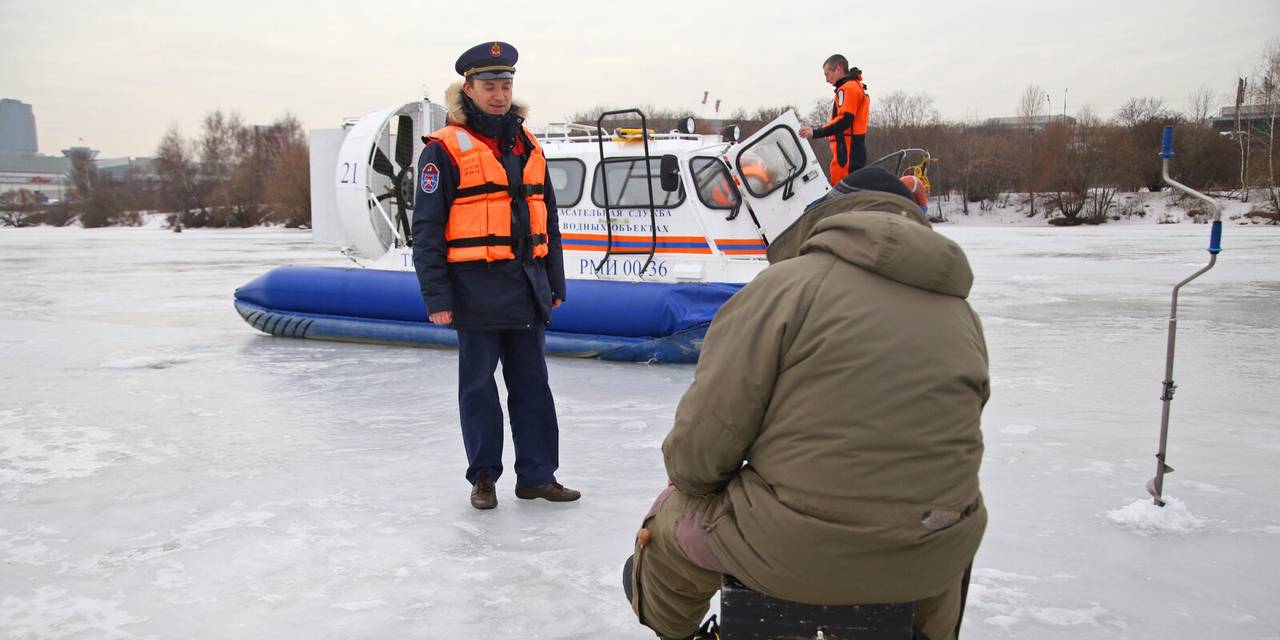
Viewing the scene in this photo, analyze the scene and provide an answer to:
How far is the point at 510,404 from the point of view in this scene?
3537 millimetres

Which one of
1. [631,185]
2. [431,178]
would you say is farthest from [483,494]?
[631,185]

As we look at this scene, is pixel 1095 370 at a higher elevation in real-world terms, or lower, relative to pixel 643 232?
lower

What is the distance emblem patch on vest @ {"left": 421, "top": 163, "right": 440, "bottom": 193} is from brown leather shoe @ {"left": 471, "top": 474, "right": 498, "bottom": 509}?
1036 mm

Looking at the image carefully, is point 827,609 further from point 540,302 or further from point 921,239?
point 540,302

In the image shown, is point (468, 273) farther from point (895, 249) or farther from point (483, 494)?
point (895, 249)

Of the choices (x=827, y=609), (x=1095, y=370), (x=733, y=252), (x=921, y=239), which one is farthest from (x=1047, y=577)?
(x=733, y=252)

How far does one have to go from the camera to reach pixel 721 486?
67.0 inches

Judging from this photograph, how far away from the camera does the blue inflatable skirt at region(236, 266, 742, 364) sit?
605cm

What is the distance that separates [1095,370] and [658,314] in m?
2.66

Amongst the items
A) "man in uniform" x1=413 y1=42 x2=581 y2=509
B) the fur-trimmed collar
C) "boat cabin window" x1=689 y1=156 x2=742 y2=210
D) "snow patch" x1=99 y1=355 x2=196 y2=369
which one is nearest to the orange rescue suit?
"boat cabin window" x1=689 y1=156 x2=742 y2=210

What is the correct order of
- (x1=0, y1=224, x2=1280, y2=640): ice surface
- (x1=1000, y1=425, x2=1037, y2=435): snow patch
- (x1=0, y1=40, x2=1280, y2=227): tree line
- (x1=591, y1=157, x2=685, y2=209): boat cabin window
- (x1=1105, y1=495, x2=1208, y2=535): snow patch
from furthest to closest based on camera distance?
(x1=0, y1=40, x2=1280, y2=227): tree line
(x1=591, y1=157, x2=685, y2=209): boat cabin window
(x1=1000, y1=425, x2=1037, y2=435): snow patch
(x1=1105, y1=495, x2=1208, y2=535): snow patch
(x1=0, y1=224, x2=1280, y2=640): ice surface

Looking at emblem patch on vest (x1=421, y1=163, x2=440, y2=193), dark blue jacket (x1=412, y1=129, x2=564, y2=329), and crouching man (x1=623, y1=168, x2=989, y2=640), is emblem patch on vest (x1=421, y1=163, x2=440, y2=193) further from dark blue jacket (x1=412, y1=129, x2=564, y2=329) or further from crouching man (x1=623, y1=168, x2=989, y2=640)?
crouching man (x1=623, y1=168, x2=989, y2=640)

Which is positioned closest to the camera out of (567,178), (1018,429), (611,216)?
(1018,429)

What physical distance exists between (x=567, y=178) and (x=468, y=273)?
4255 millimetres
